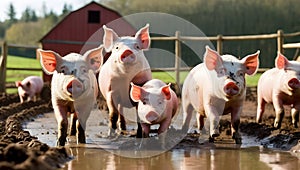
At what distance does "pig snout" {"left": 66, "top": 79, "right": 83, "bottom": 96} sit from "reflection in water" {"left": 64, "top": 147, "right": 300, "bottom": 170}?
0.61m

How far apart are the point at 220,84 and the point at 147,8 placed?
19019mm

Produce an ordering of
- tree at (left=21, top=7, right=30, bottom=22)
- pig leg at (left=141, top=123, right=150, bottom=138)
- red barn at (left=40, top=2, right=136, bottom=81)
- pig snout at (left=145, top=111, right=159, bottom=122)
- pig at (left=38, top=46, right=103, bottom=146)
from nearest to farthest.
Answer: pig at (left=38, top=46, right=103, bottom=146)
pig snout at (left=145, top=111, right=159, bottom=122)
pig leg at (left=141, top=123, right=150, bottom=138)
red barn at (left=40, top=2, right=136, bottom=81)
tree at (left=21, top=7, right=30, bottom=22)

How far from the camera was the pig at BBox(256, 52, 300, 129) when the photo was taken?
7.43 metres

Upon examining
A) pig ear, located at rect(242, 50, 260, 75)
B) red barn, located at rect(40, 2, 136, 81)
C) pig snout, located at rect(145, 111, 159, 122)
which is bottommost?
pig snout, located at rect(145, 111, 159, 122)

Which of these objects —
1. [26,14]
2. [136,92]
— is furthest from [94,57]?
[26,14]

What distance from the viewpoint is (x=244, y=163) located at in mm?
5086

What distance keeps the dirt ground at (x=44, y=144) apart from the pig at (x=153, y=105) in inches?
14.3

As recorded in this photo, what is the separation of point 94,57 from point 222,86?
1495mm

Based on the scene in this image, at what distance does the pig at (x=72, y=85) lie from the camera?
598 cm

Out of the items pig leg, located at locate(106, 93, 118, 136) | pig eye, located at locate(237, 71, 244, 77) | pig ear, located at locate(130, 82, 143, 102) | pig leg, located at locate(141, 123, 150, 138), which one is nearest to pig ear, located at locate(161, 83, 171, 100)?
pig ear, located at locate(130, 82, 143, 102)

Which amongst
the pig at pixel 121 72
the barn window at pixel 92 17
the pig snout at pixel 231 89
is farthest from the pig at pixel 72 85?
the barn window at pixel 92 17

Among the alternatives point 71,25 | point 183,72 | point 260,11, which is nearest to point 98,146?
point 183,72

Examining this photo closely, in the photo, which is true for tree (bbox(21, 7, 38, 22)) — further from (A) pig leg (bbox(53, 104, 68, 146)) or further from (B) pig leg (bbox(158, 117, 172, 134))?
(B) pig leg (bbox(158, 117, 172, 134))

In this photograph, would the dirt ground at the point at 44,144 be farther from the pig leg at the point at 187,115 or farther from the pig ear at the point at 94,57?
the pig ear at the point at 94,57
